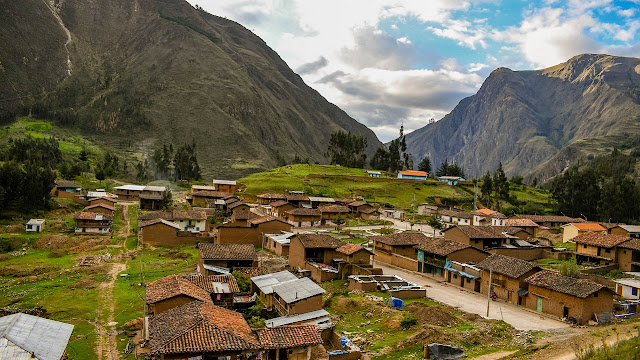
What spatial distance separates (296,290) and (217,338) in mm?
10423

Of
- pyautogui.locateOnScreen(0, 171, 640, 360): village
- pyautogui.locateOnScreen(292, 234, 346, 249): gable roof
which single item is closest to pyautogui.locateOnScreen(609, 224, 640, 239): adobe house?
pyautogui.locateOnScreen(0, 171, 640, 360): village

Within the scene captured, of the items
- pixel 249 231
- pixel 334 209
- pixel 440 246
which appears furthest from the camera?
pixel 334 209

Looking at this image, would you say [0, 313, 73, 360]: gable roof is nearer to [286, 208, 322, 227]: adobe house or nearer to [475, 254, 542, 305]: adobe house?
[475, 254, 542, 305]: adobe house

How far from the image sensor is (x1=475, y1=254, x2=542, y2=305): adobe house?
4056cm

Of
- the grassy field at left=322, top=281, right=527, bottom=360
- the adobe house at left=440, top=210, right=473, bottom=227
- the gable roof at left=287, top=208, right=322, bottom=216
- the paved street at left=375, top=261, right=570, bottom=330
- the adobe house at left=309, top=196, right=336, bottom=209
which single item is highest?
the adobe house at left=309, top=196, right=336, bottom=209

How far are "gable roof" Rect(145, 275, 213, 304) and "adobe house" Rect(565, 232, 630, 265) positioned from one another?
47.3 m

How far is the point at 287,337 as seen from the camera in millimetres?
24891

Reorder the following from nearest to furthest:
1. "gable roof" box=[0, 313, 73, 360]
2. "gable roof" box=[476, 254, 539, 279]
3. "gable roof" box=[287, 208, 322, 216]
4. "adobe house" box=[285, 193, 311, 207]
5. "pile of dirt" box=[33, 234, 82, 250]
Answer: "gable roof" box=[0, 313, 73, 360] < "gable roof" box=[476, 254, 539, 279] < "pile of dirt" box=[33, 234, 82, 250] < "gable roof" box=[287, 208, 322, 216] < "adobe house" box=[285, 193, 311, 207]

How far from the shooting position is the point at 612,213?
309 feet

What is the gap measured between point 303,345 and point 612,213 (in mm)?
94654

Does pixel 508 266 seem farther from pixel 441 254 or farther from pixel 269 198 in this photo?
pixel 269 198

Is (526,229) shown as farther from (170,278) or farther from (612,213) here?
(170,278)

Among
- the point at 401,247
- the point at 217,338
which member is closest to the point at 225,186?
the point at 401,247

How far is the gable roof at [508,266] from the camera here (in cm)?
4116
